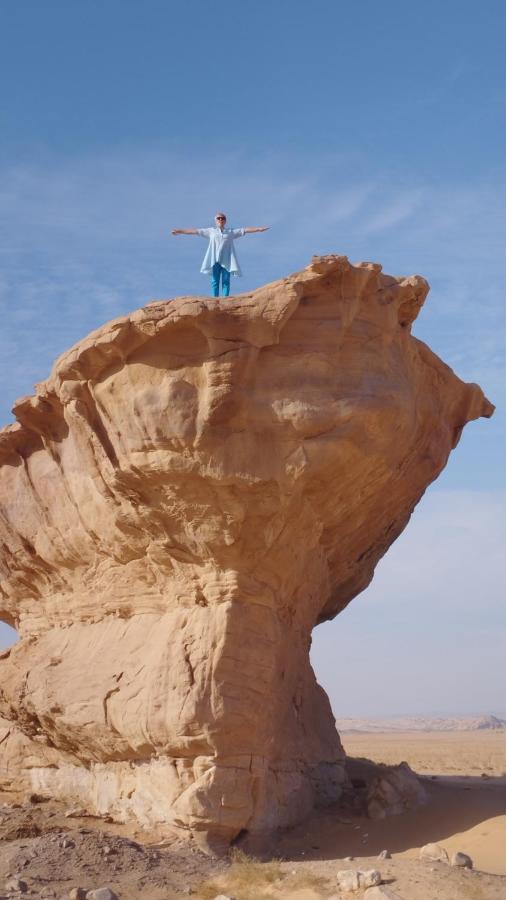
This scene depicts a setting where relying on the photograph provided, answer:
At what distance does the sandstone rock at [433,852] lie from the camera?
11406mm

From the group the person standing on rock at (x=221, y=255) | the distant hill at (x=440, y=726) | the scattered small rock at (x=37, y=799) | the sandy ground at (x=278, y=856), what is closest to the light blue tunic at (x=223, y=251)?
the person standing on rock at (x=221, y=255)

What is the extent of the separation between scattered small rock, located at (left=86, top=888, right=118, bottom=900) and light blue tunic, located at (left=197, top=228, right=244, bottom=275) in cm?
855

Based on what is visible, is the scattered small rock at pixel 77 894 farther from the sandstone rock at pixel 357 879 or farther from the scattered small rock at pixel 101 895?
the sandstone rock at pixel 357 879

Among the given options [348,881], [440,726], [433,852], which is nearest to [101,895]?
[348,881]

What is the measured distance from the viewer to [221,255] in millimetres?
13547

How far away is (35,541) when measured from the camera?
1650cm

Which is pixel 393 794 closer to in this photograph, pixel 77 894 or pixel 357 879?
pixel 357 879

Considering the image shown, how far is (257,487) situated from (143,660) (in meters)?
3.21

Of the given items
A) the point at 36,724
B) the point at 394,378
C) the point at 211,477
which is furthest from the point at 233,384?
the point at 36,724

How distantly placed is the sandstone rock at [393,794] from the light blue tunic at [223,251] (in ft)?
27.6

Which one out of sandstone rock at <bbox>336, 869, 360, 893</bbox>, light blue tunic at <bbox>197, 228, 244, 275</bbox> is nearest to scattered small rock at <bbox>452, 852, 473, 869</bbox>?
sandstone rock at <bbox>336, 869, 360, 893</bbox>

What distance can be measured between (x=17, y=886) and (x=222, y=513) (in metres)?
5.13

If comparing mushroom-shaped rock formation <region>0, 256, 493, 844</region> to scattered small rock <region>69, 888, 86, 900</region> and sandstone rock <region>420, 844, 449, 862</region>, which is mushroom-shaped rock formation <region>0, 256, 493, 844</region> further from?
sandstone rock <region>420, 844, 449, 862</region>

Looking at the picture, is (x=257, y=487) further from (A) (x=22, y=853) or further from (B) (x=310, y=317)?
(A) (x=22, y=853)
